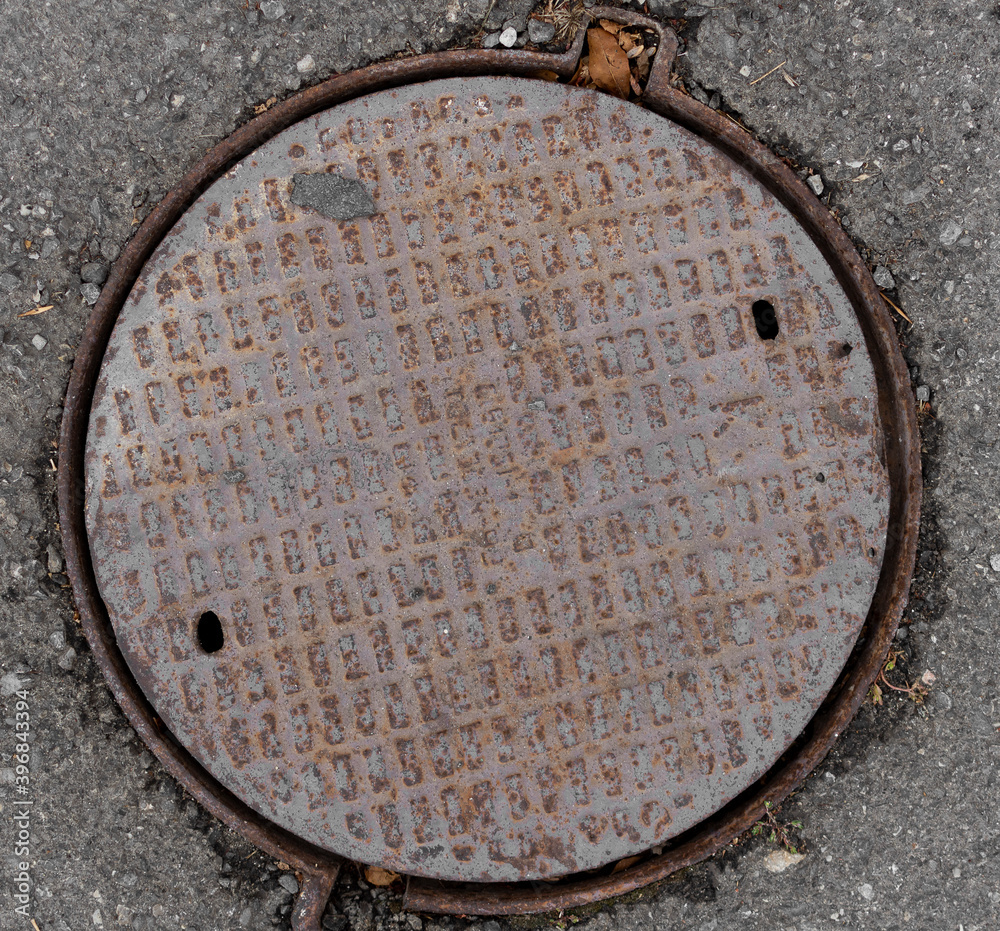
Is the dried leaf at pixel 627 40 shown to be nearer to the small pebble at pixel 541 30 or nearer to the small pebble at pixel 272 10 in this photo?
the small pebble at pixel 541 30

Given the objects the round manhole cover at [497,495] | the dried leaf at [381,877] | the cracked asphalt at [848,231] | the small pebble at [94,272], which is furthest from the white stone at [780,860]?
the small pebble at [94,272]

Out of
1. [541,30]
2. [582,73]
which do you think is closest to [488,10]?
[541,30]

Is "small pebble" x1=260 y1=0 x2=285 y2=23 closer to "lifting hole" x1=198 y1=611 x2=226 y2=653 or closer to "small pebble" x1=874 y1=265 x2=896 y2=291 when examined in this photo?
"lifting hole" x1=198 y1=611 x2=226 y2=653

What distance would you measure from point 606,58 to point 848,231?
708 millimetres

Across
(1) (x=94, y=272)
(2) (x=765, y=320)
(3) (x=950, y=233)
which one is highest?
(3) (x=950, y=233)

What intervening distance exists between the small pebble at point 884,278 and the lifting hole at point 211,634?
1.76 metres

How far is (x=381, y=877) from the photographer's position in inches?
63.5

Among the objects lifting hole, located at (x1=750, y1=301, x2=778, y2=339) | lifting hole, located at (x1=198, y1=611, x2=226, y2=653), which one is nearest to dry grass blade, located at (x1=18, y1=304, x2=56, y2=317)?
lifting hole, located at (x1=198, y1=611, x2=226, y2=653)

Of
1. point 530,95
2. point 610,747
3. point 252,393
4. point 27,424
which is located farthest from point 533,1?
point 610,747

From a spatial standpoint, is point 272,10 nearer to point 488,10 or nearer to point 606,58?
point 488,10

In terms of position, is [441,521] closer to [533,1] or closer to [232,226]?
[232,226]

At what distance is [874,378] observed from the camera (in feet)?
4.99

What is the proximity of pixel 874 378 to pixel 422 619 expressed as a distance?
3.72ft

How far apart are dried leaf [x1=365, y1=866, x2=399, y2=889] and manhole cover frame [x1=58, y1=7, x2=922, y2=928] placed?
50mm
